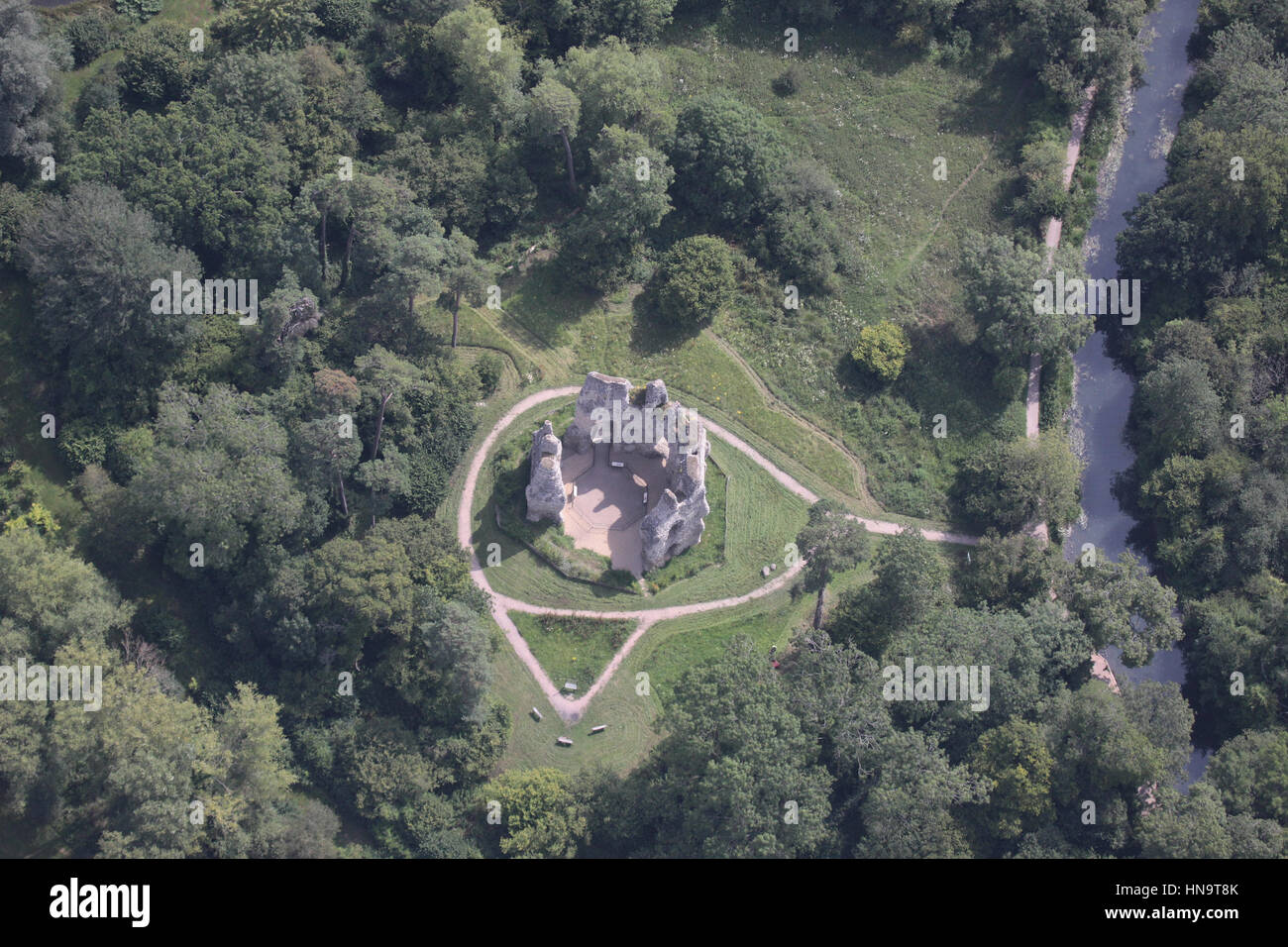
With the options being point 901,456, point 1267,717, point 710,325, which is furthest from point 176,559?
point 1267,717

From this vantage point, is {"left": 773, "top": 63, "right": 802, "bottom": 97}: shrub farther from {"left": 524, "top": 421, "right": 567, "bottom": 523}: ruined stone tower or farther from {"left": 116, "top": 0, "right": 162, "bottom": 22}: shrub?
{"left": 116, "top": 0, "right": 162, "bottom": 22}: shrub

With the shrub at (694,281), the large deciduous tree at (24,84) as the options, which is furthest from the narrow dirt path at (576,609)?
the large deciduous tree at (24,84)

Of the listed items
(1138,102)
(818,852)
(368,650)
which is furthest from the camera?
(1138,102)

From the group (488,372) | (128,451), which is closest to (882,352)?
(488,372)

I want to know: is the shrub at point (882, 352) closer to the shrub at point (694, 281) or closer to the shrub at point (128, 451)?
the shrub at point (694, 281)

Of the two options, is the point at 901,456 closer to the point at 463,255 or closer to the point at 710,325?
the point at 710,325

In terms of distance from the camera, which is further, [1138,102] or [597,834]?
[1138,102]
